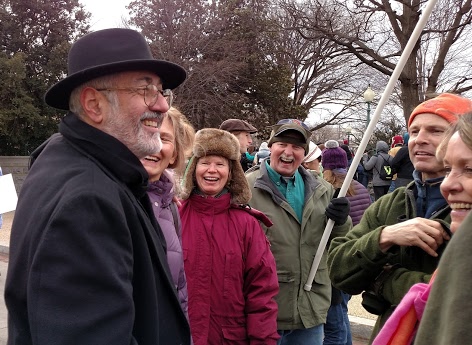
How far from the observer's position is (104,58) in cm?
172

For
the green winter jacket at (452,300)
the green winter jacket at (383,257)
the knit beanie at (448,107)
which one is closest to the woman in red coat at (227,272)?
the green winter jacket at (383,257)

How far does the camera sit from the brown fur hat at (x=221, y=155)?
305 cm

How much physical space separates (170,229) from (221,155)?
30.9 inches

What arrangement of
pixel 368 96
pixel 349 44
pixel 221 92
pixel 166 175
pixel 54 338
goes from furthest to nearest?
pixel 221 92 → pixel 368 96 → pixel 349 44 → pixel 166 175 → pixel 54 338

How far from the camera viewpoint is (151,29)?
918 inches

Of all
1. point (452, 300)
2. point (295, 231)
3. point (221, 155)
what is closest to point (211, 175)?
point (221, 155)

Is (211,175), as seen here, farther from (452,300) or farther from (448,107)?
(452,300)

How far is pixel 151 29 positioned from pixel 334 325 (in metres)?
21.4

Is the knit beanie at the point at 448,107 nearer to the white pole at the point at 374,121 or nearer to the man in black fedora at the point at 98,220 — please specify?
the white pole at the point at 374,121

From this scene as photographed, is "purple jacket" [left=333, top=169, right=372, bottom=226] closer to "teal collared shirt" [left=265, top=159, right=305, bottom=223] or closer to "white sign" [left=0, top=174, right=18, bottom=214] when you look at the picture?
"teal collared shirt" [left=265, top=159, right=305, bottom=223]

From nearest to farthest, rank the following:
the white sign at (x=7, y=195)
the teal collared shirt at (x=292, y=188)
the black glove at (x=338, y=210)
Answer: the black glove at (x=338, y=210)
the teal collared shirt at (x=292, y=188)
the white sign at (x=7, y=195)

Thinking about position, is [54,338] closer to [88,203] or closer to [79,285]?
[79,285]

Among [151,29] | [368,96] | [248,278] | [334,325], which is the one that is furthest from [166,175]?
[151,29]

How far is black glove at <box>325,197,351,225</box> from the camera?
316cm
